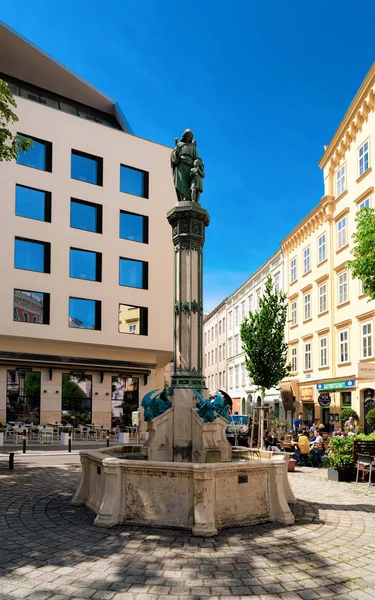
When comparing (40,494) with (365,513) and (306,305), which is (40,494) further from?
(306,305)

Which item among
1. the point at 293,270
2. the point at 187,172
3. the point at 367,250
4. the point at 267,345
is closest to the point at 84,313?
the point at 267,345

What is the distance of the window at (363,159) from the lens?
26078 millimetres

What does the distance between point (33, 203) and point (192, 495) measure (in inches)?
949

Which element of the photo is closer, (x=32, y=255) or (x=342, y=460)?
(x=342, y=460)

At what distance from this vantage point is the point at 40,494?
10836 millimetres

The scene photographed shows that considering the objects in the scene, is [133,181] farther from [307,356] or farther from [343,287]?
[307,356]

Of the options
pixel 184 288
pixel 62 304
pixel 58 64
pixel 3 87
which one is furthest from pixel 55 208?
pixel 184 288

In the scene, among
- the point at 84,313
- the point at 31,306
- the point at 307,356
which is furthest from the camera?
the point at 307,356

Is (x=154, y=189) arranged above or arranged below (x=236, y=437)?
above

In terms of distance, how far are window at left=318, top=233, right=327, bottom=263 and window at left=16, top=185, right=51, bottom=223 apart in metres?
15.8

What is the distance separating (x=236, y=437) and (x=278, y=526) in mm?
14602

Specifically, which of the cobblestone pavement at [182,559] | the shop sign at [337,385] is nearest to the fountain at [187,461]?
the cobblestone pavement at [182,559]

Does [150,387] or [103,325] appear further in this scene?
[150,387]

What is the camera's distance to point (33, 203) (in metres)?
28.8
